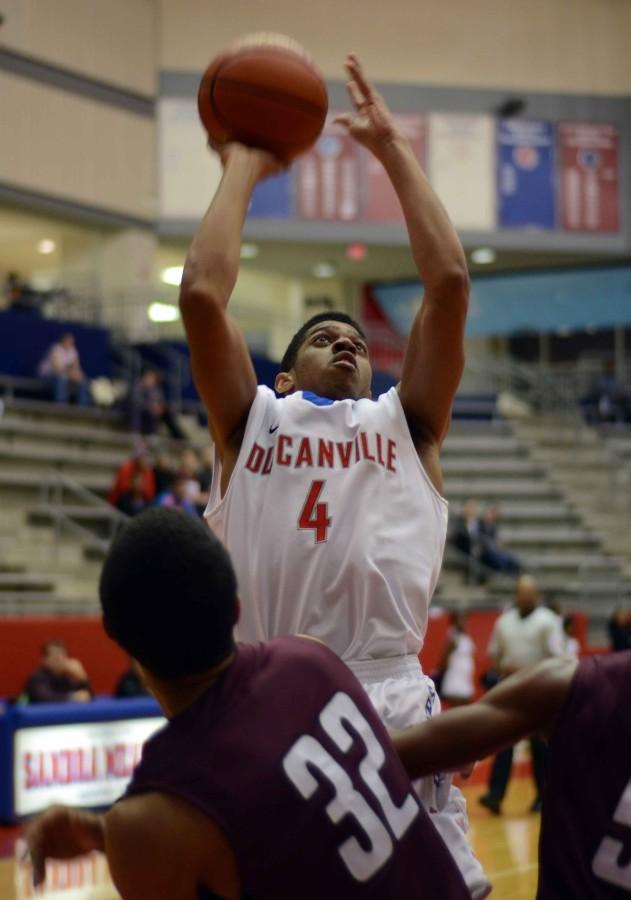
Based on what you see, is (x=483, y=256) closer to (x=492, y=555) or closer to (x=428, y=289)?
(x=492, y=555)

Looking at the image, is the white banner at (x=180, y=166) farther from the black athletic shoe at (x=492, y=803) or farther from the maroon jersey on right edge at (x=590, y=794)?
the maroon jersey on right edge at (x=590, y=794)

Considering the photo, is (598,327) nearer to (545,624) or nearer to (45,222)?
(45,222)

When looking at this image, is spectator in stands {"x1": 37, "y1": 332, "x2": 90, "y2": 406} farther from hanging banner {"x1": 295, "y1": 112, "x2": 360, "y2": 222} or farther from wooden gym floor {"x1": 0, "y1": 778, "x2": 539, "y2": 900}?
wooden gym floor {"x1": 0, "y1": 778, "x2": 539, "y2": 900}

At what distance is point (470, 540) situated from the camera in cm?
1777

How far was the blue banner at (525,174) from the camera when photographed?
23406 mm

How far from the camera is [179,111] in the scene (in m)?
21.8

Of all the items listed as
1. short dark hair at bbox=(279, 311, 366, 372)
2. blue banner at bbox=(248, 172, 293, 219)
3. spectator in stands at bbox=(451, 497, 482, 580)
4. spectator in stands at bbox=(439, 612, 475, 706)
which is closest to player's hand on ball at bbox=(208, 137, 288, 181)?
short dark hair at bbox=(279, 311, 366, 372)

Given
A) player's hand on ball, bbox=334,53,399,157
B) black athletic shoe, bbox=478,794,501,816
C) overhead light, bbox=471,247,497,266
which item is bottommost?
black athletic shoe, bbox=478,794,501,816

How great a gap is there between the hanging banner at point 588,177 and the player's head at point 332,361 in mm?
20893

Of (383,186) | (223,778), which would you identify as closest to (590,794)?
(223,778)

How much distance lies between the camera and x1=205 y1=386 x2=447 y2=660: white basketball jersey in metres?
3.16

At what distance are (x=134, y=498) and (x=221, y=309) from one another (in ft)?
36.2

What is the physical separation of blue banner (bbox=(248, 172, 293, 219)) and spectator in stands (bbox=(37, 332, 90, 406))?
6214 millimetres

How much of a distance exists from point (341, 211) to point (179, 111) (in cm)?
299
